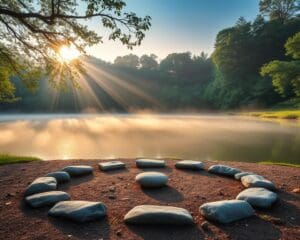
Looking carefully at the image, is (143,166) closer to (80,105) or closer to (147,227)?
(147,227)

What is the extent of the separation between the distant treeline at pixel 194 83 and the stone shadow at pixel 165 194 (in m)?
38.1

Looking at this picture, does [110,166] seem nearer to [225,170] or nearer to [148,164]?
[148,164]

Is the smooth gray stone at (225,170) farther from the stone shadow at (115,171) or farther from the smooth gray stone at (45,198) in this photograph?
the smooth gray stone at (45,198)

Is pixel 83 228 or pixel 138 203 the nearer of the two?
pixel 83 228

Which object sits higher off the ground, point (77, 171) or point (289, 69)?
point (289, 69)

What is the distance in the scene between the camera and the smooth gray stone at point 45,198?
4.37m

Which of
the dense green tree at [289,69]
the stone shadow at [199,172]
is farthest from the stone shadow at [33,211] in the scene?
the dense green tree at [289,69]

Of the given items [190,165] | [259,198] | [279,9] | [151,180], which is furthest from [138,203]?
[279,9]

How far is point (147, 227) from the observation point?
12.1ft

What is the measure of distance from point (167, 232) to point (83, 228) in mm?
1103

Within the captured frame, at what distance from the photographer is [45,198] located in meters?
4.45

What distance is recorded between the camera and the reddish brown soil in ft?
11.6

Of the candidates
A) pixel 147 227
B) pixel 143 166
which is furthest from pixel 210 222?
pixel 143 166

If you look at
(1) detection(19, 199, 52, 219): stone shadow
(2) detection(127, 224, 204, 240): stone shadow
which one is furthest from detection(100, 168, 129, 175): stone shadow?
(2) detection(127, 224, 204, 240): stone shadow
